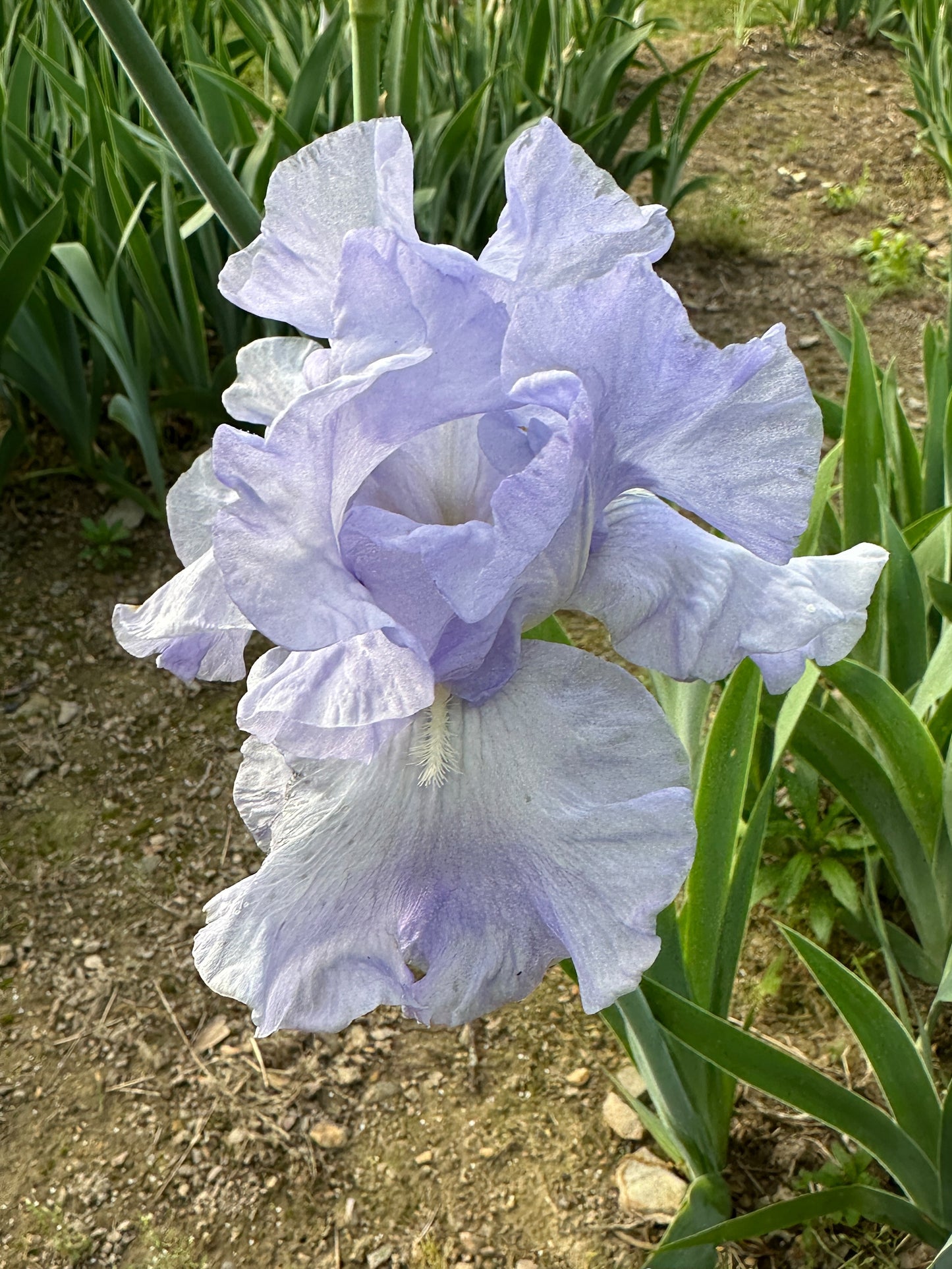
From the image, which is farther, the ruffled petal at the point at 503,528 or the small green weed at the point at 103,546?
the small green weed at the point at 103,546

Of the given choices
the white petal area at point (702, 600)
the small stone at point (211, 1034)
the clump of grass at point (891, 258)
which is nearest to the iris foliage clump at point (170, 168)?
the clump of grass at point (891, 258)

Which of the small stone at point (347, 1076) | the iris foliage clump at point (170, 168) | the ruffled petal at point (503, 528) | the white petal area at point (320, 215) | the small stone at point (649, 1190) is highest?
the white petal area at point (320, 215)

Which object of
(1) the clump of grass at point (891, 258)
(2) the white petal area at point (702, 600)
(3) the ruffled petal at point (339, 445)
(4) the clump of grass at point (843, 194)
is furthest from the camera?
(4) the clump of grass at point (843, 194)

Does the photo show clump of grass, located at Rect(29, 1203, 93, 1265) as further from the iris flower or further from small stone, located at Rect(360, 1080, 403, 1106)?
the iris flower

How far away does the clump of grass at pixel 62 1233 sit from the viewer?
4.39 ft

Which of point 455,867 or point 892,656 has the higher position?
point 455,867

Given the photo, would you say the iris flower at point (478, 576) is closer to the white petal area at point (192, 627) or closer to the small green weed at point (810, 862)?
the white petal area at point (192, 627)

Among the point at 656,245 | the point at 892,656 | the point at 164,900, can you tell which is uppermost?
the point at 656,245

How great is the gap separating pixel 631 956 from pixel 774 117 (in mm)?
4031

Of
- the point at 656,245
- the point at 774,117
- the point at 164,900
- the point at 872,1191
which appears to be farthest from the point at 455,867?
the point at 774,117

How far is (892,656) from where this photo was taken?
151 cm

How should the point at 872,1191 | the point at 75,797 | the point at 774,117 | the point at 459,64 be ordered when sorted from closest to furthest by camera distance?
the point at 872,1191 → the point at 75,797 → the point at 459,64 → the point at 774,117

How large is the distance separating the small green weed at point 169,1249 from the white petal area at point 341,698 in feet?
3.36

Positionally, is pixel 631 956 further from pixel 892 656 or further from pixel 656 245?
pixel 892 656
